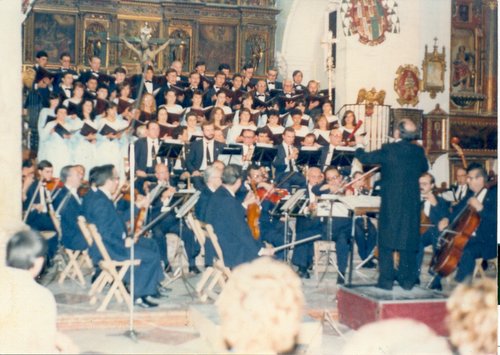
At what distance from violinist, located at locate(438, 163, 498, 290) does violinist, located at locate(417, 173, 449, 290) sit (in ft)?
0.49

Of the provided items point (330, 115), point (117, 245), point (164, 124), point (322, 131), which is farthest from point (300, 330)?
point (330, 115)

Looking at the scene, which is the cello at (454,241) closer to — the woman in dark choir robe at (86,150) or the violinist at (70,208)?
the violinist at (70,208)

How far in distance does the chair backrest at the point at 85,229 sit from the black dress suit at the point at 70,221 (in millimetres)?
329

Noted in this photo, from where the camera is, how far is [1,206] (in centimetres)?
588

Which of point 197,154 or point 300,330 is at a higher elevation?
point 197,154

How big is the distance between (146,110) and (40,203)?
2.02 metres

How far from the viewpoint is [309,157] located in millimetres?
7656

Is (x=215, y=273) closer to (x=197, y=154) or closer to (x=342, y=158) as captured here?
(x=197, y=154)

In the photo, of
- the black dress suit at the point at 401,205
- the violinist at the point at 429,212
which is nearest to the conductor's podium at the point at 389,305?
the black dress suit at the point at 401,205

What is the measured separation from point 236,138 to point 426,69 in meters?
2.26

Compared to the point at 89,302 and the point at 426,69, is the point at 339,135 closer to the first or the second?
the point at 426,69

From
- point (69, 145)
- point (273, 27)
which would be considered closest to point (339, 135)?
point (69, 145)

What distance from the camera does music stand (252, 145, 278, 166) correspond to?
7473 millimetres

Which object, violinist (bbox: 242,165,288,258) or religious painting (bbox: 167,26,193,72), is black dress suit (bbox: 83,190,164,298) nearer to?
violinist (bbox: 242,165,288,258)
